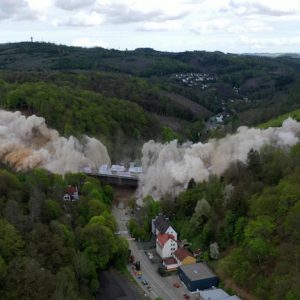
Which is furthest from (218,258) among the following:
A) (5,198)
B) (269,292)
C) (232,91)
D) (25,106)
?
(232,91)

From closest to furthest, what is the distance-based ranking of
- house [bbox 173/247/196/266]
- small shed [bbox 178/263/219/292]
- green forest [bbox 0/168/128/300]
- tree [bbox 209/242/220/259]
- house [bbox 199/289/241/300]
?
1. green forest [bbox 0/168/128/300]
2. house [bbox 199/289/241/300]
3. small shed [bbox 178/263/219/292]
4. tree [bbox 209/242/220/259]
5. house [bbox 173/247/196/266]

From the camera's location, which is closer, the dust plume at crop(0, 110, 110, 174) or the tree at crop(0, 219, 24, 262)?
the tree at crop(0, 219, 24, 262)

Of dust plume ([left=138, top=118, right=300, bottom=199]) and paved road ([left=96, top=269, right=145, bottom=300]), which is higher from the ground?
dust plume ([left=138, top=118, right=300, bottom=199])

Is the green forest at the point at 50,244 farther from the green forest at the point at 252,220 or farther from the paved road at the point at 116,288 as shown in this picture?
the green forest at the point at 252,220

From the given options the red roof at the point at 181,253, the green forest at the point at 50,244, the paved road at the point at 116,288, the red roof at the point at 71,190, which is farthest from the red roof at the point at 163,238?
the red roof at the point at 71,190

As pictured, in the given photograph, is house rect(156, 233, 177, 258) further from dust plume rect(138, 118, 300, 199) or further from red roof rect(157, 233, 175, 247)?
dust plume rect(138, 118, 300, 199)

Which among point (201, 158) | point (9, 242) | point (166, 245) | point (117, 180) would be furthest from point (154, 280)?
point (117, 180)

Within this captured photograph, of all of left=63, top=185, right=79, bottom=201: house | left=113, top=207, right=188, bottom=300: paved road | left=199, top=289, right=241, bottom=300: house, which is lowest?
left=113, top=207, right=188, bottom=300: paved road

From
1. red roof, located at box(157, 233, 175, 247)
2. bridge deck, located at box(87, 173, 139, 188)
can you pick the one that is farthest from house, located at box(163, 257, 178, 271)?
bridge deck, located at box(87, 173, 139, 188)
